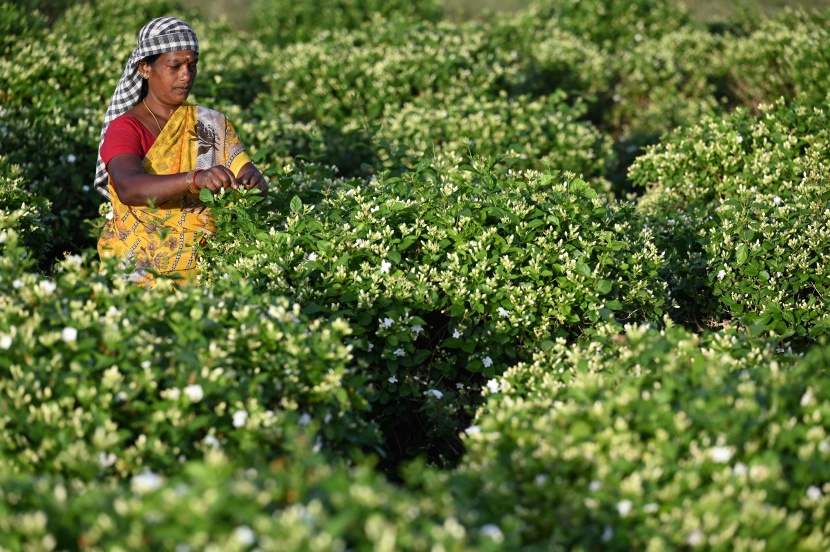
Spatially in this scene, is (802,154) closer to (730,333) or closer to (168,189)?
(730,333)

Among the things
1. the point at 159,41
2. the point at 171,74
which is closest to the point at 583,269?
the point at 171,74

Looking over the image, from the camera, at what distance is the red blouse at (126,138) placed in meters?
4.93

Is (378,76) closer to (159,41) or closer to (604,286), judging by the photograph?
(159,41)

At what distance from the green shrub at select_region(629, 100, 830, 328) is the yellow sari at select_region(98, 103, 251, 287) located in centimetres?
273

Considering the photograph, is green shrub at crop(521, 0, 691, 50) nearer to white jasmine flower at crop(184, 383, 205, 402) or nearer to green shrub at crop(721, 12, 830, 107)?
green shrub at crop(721, 12, 830, 107)

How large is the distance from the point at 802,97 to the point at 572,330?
11.1 ft

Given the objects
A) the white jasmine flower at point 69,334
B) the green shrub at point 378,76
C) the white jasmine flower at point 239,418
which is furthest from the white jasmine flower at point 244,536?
the green shrub at point 378,76

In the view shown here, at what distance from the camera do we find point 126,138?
195 inches

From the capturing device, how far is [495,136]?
7832 mm

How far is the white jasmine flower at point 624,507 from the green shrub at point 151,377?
0.98m

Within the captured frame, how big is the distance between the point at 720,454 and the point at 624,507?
35cm

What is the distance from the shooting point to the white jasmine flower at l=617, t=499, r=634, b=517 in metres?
2.89

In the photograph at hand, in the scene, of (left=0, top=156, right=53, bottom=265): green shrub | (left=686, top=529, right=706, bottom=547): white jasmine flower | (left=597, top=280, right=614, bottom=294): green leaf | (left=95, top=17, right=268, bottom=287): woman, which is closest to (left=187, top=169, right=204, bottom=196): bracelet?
(left=95, top=17, right=268, bottom=287): woman

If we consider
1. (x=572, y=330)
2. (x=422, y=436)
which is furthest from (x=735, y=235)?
(x=422, y=436)
